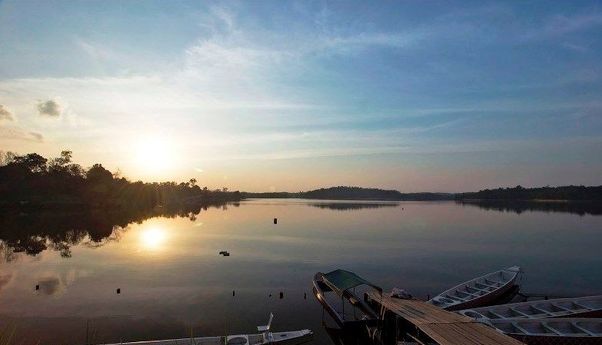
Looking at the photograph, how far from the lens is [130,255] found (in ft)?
170

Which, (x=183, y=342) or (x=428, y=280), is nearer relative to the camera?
(x=183, y=342)

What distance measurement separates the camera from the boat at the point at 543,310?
77.6 ft

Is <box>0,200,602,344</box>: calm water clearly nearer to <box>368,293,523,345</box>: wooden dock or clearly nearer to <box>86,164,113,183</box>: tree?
<box>368,293,523,345</box>: wooden dock

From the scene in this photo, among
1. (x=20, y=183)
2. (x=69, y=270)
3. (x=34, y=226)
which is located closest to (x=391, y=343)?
(x=69, y=270)

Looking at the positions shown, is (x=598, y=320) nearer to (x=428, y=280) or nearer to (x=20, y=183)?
(x=428, y=280)

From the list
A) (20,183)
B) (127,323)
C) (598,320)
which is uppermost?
(20,183)

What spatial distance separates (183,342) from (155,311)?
975 cm

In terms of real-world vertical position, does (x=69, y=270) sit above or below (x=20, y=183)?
below

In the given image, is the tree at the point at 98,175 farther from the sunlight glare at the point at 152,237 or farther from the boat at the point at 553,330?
the boat at the point at 553,330

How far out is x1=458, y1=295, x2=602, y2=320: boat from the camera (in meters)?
23.6

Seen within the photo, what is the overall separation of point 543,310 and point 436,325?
35.7 ft

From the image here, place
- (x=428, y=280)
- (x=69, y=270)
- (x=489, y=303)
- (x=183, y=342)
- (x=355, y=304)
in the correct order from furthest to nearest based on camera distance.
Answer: (x=69, y=270), (x=428, y=280), (x=489, y=303), (x=355, y=304), (x=183, y=342)

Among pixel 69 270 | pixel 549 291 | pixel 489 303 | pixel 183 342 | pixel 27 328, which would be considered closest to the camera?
pixel 183 342

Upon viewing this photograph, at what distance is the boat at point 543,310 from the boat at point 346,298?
5619 mm
